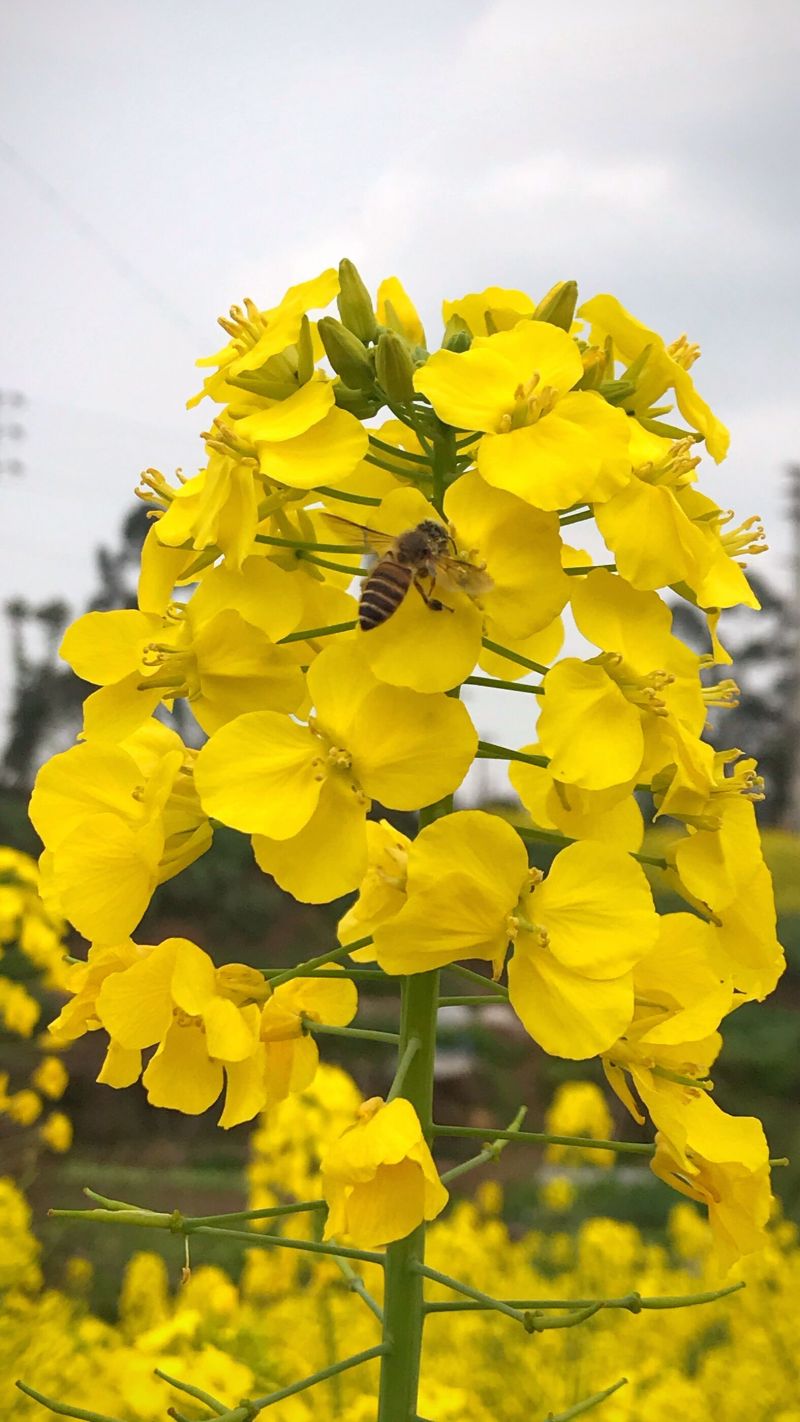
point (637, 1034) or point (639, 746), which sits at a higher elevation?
point (639, 746)

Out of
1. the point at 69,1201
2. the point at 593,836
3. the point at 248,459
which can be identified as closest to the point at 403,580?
the point at 248,459

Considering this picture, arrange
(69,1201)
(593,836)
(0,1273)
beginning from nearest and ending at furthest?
1. (593,836)
2. (0,1273)
3. (69,1201)

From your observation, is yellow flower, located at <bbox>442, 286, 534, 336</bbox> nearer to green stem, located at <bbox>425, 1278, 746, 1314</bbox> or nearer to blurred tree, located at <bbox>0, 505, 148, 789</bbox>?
green stem, located at <bbox>425, 1278, 746, 1314</bbox>

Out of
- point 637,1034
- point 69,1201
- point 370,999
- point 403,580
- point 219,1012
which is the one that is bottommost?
point 370,999

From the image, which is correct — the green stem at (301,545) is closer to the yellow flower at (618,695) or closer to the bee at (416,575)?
the bee at (416,575)

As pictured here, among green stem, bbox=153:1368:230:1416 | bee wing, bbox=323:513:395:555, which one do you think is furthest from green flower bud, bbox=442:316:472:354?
green stem, bbox=153:1368:230:1416

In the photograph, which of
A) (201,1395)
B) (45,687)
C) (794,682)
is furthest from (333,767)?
(794,682)

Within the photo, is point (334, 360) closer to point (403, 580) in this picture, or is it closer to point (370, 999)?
point (403, 580)
